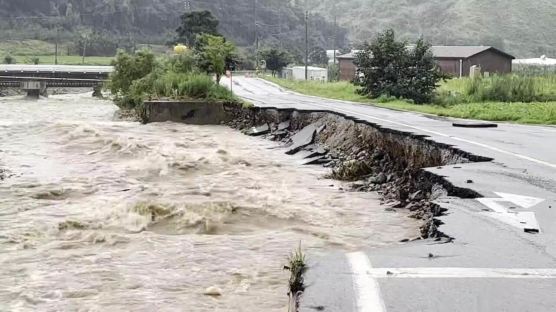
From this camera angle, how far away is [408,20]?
6555 inches

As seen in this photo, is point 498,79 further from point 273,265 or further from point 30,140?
point 273,265

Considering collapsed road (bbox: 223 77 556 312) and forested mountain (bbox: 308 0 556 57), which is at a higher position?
forested mountain (bbox: 308 0 556 57)

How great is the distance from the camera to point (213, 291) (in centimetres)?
675

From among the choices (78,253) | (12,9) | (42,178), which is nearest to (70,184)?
(42,178)

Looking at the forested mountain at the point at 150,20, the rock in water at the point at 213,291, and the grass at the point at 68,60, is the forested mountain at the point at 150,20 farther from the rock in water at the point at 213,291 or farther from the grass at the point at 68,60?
the rock in water at the point at 213,291

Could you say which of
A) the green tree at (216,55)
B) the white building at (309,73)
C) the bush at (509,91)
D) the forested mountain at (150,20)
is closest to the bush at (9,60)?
the forested mountain at (150,20)

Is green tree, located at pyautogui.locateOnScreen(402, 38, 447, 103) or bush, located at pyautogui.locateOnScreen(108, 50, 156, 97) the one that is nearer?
green tree, located at pyautogui.locateOnScreen(402, 38, 447, 103)

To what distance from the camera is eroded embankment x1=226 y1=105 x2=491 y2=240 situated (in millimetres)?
10250

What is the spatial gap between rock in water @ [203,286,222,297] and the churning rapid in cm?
6

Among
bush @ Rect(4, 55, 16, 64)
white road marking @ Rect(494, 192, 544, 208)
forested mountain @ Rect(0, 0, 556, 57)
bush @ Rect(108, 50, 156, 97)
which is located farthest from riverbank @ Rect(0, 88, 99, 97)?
forested mountain @ Rect(0, 0, 556, 57)

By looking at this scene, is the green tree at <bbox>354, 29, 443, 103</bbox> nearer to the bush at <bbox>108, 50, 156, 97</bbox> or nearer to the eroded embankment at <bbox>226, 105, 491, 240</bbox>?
the eroded embankment at <bbox>226, 105, 491, 240</bbox>

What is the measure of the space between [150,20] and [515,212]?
159 m

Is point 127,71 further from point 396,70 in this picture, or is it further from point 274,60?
point 274,60

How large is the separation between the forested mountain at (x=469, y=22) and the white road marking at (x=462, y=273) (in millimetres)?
135238
